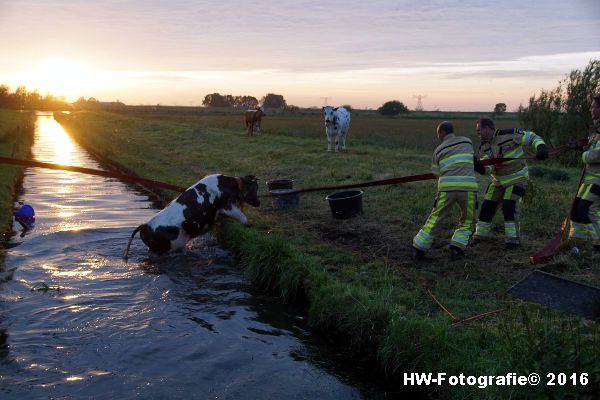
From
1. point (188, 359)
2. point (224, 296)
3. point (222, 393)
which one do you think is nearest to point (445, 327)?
point (222, 393)

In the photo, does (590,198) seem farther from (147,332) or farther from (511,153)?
(147,332)

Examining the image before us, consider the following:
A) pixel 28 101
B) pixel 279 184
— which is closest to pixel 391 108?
pixel 28 101

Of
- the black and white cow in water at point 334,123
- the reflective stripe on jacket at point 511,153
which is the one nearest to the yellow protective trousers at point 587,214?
the reflective stripe on jacket at point 511,153

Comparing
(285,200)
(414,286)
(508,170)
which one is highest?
(508,170)

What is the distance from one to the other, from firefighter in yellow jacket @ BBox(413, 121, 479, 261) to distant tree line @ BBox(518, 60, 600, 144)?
17408 millimetres


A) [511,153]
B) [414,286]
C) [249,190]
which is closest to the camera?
[414,286]

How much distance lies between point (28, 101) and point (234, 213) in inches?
5384

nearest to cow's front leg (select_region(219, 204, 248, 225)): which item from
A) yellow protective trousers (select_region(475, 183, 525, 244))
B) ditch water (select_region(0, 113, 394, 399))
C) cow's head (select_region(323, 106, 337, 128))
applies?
ditch water (select_region(0, 113, 394, 399))

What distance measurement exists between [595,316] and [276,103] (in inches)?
6219

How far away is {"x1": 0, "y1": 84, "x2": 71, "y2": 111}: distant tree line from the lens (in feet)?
351

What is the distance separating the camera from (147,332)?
689 cm

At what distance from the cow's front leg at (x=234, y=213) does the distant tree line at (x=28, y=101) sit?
106882 mm

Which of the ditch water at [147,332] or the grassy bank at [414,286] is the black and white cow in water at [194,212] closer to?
the ditch water at [147,332]

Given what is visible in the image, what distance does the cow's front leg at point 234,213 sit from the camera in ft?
34.7
